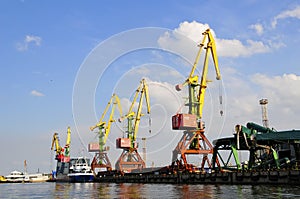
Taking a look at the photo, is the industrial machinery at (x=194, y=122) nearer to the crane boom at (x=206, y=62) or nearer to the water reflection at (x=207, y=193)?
the crane boom at (x=206, y=62)

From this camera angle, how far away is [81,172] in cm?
17725

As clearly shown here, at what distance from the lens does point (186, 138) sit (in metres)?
114

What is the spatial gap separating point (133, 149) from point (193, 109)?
60.0 m

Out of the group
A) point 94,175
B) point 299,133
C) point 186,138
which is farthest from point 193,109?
point 94,175

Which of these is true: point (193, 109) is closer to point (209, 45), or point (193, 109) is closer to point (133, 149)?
point (209, 45)

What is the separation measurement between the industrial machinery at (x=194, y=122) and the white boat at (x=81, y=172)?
65128 mm

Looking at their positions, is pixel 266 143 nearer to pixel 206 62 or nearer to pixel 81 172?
pixel 206 62

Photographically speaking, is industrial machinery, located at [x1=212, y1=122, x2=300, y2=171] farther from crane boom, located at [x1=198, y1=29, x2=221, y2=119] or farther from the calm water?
crane boom, located at [x1=198, y1=29, x2=221, y2=119]

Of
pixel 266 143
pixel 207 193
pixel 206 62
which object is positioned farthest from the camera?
pixel 206 62

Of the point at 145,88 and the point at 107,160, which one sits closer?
the point at 145,88

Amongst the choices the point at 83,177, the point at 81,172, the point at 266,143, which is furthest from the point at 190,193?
the point at 81,172

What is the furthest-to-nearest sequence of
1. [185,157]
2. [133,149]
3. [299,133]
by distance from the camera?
1. [133,149]
2. [185,157]
3. [299,133]

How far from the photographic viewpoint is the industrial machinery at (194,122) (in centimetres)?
11181

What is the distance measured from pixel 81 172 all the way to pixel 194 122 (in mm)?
82759
